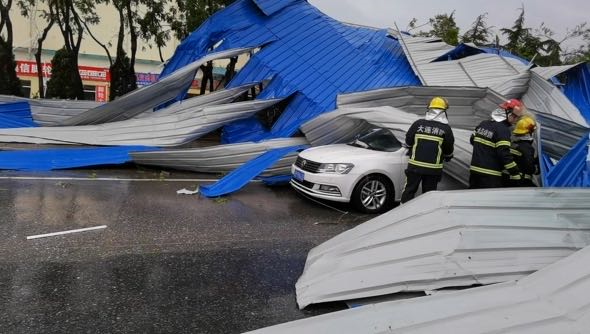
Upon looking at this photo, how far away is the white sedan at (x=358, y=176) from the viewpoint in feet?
24.7

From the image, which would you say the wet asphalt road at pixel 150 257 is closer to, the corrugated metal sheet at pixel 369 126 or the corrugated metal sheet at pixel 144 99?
the corrugated metal sheet at pixel 369 126

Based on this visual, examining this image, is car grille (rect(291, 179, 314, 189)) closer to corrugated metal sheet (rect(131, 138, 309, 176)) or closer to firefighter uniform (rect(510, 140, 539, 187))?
corrugated metal sheet (rect(131, 138, 309, 176))

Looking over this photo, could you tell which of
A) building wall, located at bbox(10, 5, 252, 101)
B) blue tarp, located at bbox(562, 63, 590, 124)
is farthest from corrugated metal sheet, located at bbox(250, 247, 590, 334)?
building wall, located at bbox(10, 5, 252, 101)

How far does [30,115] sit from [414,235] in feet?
38.4

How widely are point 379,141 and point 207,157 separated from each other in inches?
141

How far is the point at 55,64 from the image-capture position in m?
26.3

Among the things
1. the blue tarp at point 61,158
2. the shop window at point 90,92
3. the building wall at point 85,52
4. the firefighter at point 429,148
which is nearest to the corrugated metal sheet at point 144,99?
the blue tarp at point 61,158

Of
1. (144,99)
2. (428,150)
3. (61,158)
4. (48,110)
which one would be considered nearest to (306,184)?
(428,150)

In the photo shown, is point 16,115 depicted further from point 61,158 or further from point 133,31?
point 133,31

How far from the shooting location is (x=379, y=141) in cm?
825

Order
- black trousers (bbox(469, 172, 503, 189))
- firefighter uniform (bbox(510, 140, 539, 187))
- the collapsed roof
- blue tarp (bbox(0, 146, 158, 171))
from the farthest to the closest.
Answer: the collapsed roof, blue tarp (bbox(0, 146, 158, 171)), firefighter uniform (bbox(510, 140, 539, 187)), black trousers (bbox(469, 172, 503, 189))

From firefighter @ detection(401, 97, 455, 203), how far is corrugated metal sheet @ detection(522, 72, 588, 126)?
105 inches

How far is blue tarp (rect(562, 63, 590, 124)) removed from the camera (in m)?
10.6

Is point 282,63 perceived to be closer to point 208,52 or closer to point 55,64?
point 208,52
